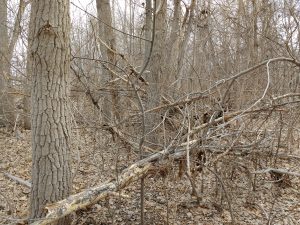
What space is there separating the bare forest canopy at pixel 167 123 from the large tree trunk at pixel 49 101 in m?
0.01

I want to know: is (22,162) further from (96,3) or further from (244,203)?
(244,203)

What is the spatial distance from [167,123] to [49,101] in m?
2.51

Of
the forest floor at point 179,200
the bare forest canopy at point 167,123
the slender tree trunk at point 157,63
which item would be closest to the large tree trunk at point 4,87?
the bare forest canopy at point 167,123

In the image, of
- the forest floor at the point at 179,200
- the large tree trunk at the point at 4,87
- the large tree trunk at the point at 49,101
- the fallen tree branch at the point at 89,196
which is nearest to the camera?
the fallen tree branch at the point at 89,196

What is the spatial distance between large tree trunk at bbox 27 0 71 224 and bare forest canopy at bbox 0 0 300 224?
1 cm

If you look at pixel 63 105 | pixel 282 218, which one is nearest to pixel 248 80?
pixel 282 218

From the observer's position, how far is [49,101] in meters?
3.20

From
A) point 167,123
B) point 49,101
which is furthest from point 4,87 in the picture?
point 49,101

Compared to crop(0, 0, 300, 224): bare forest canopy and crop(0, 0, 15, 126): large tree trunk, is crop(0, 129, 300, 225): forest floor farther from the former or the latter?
A: crop(0, 0, 15, 126): large tree trunk

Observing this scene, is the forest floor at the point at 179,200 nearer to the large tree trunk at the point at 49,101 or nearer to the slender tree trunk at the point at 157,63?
the large tree trunk at the point at 49,101

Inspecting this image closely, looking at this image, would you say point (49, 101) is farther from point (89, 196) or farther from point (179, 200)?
point (179, 200)

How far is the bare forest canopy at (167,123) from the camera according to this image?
3273mm

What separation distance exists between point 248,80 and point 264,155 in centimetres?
235

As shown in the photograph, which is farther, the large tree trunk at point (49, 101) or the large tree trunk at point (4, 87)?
the large tree trunk at point (4, 87)
